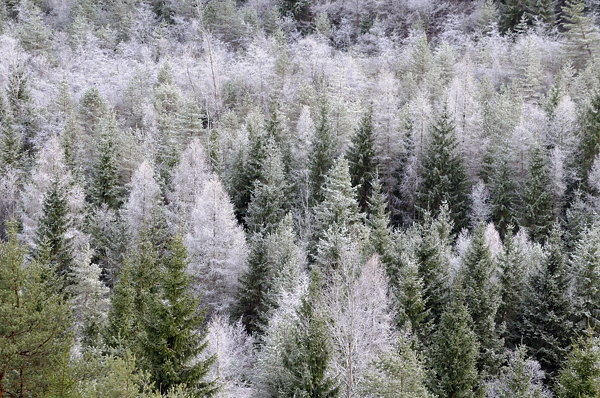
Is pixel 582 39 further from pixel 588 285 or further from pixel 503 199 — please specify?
pixel 588 285

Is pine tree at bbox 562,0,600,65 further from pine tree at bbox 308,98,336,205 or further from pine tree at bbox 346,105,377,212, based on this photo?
pine tree at bbox 308,98,336,205

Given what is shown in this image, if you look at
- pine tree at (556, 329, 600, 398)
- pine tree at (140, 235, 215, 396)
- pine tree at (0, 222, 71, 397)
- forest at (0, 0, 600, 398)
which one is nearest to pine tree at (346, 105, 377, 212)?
forest at (0, 0, 600, 398)

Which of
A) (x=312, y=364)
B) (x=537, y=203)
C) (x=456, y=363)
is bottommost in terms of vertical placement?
(x=456, y=363)

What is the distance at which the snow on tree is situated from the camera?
36469 millimetres

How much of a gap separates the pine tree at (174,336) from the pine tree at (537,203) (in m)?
31.3

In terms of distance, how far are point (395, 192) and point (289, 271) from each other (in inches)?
764

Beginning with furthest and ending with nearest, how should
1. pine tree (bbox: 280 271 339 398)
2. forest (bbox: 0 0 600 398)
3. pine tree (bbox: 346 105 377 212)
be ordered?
pine tree (bbox: 346 105 377 212), pine tree (bbox: 280 271 339 398), forest (bbox: 0 0 600 398)

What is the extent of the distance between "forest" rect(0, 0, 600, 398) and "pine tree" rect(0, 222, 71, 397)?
2.4 inches

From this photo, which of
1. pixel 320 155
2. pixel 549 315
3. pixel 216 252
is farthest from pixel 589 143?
pixel 216 252

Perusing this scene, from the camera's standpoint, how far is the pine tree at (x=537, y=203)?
131 ft

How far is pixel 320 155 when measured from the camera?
45062 mm

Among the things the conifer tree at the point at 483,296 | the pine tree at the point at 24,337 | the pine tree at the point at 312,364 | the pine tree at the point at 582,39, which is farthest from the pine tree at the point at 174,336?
the pine tree at the point at 582,39

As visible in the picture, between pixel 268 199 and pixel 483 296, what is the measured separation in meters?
17.5

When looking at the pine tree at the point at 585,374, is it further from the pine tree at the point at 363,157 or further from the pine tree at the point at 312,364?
the pine tree at the point at 363,157
